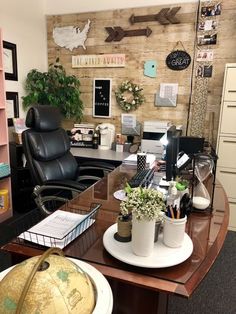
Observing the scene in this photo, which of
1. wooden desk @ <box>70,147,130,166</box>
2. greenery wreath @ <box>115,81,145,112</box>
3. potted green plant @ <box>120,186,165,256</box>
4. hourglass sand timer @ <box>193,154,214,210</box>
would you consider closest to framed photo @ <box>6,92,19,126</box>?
wooden desk @ <box>70,147,130,166</box>

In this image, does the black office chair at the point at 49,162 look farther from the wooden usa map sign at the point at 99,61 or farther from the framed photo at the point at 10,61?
the wooden usa map sign at the point at 99,61

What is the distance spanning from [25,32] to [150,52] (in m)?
1.59

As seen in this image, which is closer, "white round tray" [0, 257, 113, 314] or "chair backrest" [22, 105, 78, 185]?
"white round tray" [0, 257, 113, 314]

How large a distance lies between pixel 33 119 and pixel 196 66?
77.2 inches

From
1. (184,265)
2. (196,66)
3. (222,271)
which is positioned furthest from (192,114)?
(184,265)

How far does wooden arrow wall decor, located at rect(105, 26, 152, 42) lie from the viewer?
313 cm

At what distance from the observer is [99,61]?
11.1 ft

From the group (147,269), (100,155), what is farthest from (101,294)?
(100,155)

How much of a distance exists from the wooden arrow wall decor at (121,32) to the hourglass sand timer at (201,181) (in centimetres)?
221

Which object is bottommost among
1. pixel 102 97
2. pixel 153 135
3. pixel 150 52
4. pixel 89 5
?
pixel 153 135

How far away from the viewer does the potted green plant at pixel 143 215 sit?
2.86 ft

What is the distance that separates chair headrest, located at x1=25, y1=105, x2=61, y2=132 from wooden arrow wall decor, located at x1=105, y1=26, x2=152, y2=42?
4.89 feet

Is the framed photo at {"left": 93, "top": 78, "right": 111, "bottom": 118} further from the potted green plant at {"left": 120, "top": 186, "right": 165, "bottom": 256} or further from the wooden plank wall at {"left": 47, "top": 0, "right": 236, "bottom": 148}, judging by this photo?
the potted green plant at {"left": 120, "top": 186, "right": 165, "bottom": 256}

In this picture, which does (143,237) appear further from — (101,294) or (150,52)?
(150,52)
